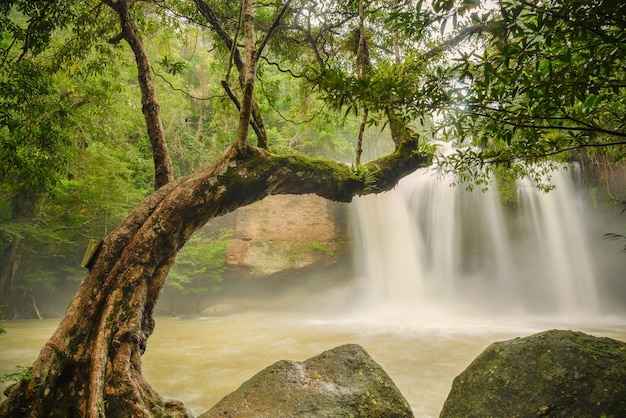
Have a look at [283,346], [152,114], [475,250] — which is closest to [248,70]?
[152,114]

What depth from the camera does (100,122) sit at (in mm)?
11898

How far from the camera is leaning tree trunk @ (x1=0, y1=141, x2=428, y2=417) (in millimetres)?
2742

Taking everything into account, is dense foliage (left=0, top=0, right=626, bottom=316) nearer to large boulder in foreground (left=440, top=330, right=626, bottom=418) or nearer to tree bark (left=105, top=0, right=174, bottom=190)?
tree bark (left=105, top=0, right=174, bottom=190)

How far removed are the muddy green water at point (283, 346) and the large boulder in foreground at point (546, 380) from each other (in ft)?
8.20

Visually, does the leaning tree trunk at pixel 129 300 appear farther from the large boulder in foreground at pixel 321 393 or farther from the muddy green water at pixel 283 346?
the muddy green water at pixel 283 346

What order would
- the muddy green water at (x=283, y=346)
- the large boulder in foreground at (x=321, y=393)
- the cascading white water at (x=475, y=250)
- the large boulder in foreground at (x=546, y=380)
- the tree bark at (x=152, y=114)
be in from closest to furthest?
the large boulder in foreground at (x=546, y=380) → the large boulder in foreground at (x=321, y=393) → the tree bark at (x=152, y=114) → the muddy green water at (x=283, y=346) → the cascading white water at (x=475, y=250)

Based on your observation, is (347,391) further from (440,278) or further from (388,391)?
(440,278)

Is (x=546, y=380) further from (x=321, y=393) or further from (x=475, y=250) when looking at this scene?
(x=475, y=250)

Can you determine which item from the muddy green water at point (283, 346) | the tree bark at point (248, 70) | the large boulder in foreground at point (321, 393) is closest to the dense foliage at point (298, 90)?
the tree bark at point (248, 70)

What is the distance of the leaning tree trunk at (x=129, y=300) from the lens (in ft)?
9.00

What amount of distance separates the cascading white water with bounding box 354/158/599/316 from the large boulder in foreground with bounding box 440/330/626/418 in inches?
524

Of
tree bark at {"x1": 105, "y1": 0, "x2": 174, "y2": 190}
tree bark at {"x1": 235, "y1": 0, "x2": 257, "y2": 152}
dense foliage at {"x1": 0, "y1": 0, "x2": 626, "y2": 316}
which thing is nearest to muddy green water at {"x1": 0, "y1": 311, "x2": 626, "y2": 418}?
dense foliage at {"x1": 0, "y1": 0, "x2": 626, "y2": 316}

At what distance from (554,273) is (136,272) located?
59.0 ft

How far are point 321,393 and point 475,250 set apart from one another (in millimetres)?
15554
